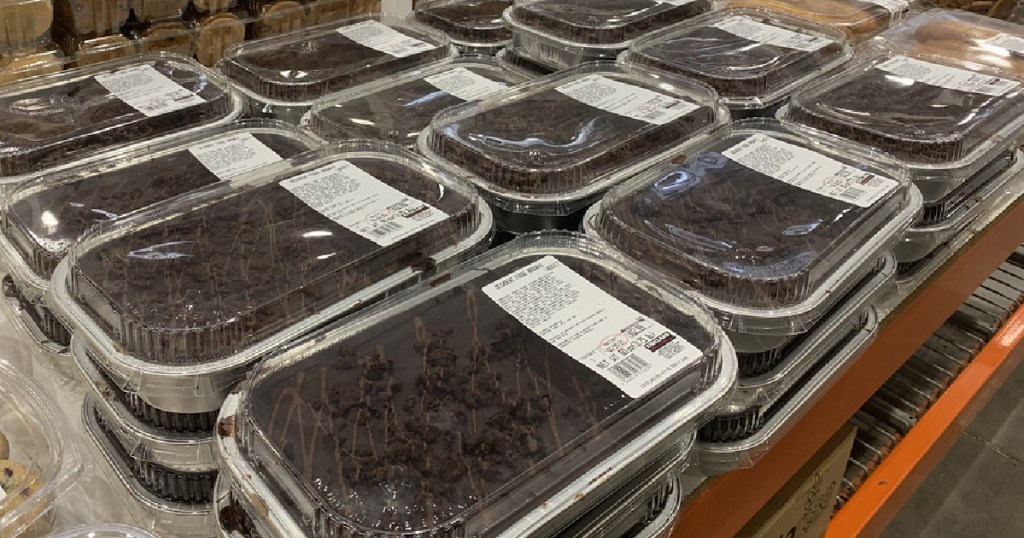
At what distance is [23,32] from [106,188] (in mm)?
1020

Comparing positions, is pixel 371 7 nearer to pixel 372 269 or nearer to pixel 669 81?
pixel 669 81

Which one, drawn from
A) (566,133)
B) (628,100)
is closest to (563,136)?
(566,133)

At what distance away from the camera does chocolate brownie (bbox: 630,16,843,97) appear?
1.59 metres

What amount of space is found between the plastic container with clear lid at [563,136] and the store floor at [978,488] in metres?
1.54

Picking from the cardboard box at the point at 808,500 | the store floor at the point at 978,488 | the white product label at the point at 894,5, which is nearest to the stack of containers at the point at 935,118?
the white product label at the point at 894,5

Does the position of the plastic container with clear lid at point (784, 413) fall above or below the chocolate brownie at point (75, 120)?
below

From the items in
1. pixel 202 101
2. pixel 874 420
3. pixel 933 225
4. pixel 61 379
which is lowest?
pixel 874 420

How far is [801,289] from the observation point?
106cm

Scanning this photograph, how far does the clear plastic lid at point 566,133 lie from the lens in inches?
48.3

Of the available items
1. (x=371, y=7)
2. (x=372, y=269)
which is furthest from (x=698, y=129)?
(x=371, y=7)

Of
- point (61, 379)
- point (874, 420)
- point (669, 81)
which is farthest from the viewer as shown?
point (874, 420)

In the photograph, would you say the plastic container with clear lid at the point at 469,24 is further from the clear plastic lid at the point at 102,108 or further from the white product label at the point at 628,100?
the clear plastic lid at the point at 102,108

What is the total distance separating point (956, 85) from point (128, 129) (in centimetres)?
148

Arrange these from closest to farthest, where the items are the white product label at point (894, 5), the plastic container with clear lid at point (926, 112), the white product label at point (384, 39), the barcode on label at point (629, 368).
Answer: the barcode on label at point (629, 368) → the plastic container with clear lid at point (926, 112) → the white product label at point (384, 39) → the white product label at point (894, 5)
